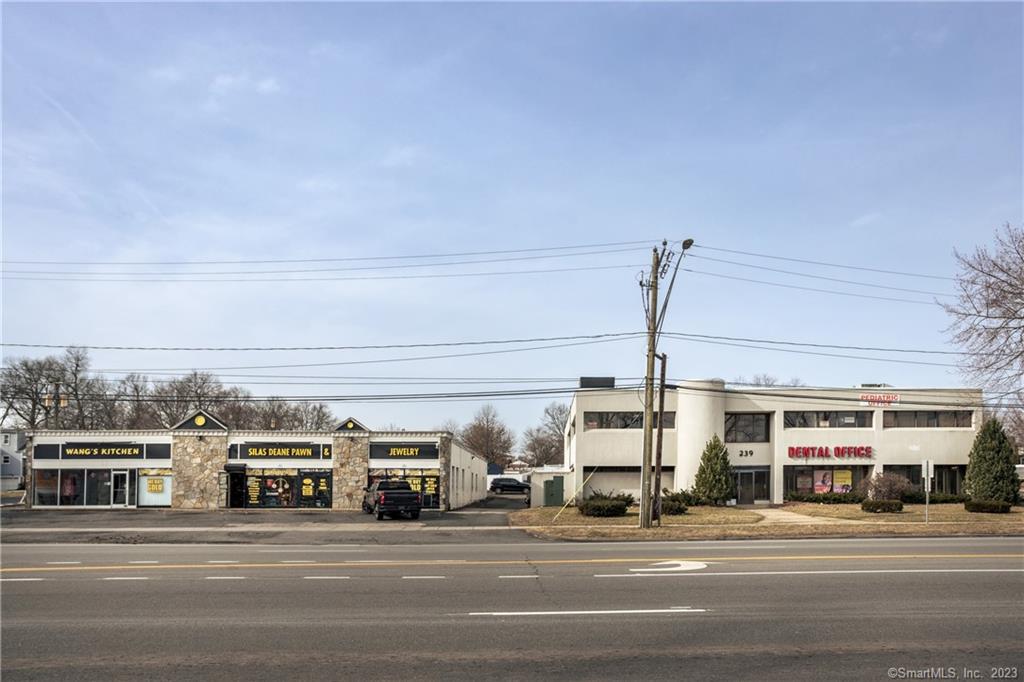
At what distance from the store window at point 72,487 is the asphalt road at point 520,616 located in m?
30.9

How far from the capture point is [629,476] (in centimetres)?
4819

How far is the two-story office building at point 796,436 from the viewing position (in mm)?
47750

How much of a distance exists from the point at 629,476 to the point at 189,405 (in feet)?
196

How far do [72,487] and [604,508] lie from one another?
103 ft

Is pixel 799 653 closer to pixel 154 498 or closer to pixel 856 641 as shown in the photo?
pixel 856 641

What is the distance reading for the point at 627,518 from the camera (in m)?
34.2

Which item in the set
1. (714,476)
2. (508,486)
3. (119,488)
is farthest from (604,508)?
(508,486)

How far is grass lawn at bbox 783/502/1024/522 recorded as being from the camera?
30250 mm

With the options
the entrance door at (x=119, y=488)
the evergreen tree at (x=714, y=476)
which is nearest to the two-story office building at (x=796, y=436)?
the evergreen tree at (x=714, y=476)

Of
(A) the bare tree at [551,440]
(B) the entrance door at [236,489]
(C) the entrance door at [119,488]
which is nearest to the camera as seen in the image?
(B) the entrance door at [236,489]

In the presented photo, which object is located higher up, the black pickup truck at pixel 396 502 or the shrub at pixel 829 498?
the black pickup truck at pixel 396 502

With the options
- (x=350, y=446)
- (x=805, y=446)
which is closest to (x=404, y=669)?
(x=350, y=446)

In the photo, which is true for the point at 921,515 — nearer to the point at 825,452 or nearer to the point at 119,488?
the point at 825,452

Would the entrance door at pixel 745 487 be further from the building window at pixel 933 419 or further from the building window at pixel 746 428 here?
the building window at pixel 933 419
